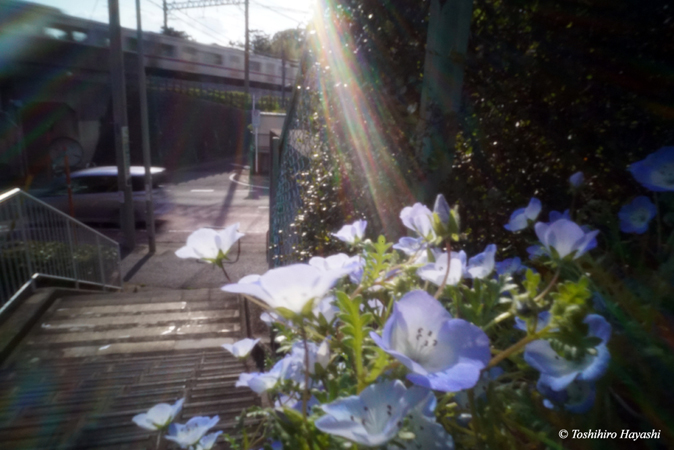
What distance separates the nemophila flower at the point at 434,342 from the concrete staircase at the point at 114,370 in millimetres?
1809

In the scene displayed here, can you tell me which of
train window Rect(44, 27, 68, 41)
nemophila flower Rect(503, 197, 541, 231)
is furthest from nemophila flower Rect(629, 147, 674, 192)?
train window Rect(44, 27, 68, 41)

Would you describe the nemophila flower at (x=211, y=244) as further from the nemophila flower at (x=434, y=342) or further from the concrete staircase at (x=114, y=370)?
the concrete staircase at (x=114, y=370)

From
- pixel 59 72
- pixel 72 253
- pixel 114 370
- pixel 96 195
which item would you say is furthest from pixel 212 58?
pixel 114 370

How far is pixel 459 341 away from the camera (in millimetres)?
491

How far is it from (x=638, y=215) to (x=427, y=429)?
611mm

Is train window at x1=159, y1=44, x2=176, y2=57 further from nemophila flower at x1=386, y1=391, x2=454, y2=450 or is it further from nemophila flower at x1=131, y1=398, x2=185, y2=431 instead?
nemophila flower at x1=386, y1=391, x2=454, y2=450

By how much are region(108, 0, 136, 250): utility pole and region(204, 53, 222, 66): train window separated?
16294 mm

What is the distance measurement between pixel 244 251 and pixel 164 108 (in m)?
17.3

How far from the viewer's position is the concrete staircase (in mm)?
2590

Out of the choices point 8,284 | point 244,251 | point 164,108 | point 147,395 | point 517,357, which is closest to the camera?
point 517,357

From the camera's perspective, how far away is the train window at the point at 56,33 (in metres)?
16.9

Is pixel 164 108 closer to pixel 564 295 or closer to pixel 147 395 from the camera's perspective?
pixel 147 395

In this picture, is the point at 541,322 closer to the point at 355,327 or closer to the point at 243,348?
the point at 355,327

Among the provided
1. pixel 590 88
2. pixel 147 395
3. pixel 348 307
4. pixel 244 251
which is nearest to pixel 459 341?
pixel 348 307
